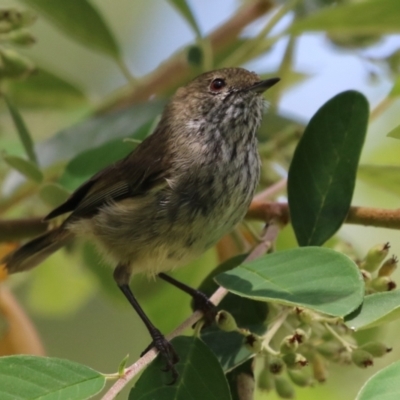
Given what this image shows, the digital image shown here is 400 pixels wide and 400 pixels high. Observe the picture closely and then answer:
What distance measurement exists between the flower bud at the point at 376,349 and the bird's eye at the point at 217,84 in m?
1.33

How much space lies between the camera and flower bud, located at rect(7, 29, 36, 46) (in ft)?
8.75

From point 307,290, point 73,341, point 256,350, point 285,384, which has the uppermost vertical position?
point 307,290

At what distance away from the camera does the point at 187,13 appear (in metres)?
3.06

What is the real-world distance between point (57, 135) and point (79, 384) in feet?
4.88

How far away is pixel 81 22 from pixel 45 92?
58cm

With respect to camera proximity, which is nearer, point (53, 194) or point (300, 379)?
point (300, 379)

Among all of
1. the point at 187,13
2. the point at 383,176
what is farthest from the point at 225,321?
the point at 187,13

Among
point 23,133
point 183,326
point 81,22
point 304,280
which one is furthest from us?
point 81,22

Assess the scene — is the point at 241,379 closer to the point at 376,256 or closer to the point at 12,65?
the point at 376,256

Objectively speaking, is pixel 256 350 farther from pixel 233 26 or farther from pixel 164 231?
pixel 233 26

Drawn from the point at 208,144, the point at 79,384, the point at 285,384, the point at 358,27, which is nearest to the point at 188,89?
the point at 208,144

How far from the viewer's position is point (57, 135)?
3051mm

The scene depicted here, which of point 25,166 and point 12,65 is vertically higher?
point 12,65

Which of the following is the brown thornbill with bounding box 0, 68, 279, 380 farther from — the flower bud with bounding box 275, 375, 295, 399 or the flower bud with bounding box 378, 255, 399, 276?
the flower bud with bounding box 378, 255, 399, 276
